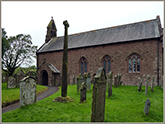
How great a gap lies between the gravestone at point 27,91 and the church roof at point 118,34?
14.1 metres

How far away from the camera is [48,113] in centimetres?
573

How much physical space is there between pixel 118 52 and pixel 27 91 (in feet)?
47.0

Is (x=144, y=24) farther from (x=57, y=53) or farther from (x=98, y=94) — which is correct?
(x=98, y=94)

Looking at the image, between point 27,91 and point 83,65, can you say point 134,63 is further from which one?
point 27,91

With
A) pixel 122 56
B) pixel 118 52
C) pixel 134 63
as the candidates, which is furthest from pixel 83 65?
pixel 134 63

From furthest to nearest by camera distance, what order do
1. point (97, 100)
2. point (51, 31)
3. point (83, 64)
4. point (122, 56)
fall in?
point (51, 31), point (83, 64), point (122, 56), point (97, 100)

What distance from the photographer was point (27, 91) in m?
6.88

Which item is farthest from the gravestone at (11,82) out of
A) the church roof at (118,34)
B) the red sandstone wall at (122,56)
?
the church roof at (118,34)

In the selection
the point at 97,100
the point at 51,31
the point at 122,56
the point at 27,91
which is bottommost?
the point at 27,91

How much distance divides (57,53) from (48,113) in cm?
1874

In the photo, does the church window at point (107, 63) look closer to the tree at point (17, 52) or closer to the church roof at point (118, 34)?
the church roof at point (118, 34)

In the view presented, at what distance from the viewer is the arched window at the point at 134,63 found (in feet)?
56.4

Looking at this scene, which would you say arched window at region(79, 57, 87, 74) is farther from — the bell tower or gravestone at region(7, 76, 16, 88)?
the bell tower

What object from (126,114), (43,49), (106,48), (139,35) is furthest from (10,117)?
(43,49)
